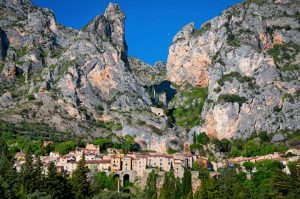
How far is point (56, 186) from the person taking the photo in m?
86.2

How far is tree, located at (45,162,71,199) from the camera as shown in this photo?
85.4 metres

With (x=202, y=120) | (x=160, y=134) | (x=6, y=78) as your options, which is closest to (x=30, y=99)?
(x=6, y=78)

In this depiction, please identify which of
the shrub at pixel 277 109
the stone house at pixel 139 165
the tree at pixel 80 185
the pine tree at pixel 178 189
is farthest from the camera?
the shrub at pixel 277 109

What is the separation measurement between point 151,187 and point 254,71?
7855 centimetres

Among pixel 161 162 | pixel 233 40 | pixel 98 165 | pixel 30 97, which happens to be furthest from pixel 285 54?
pixel 98 165

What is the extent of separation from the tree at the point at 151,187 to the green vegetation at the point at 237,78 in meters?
66.7

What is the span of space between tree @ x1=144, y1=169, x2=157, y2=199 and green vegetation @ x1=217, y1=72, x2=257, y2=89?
66.7m

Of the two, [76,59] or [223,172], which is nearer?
[223,172]

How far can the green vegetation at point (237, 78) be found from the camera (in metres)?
169

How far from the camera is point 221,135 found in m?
163

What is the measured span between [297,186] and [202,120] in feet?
257

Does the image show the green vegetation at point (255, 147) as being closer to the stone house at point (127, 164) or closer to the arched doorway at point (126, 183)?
the stone house at point (127, 164)

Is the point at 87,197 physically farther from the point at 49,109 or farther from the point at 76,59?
the point at 76,59

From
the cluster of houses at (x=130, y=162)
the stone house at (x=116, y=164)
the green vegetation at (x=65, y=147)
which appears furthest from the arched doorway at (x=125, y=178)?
the green vegetation at (x=65, y=147)
